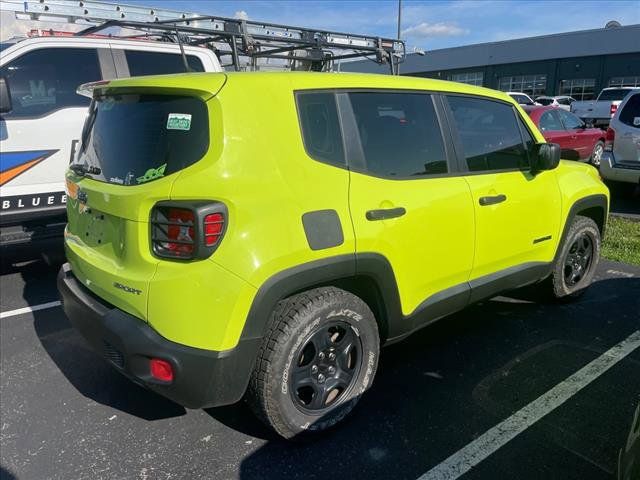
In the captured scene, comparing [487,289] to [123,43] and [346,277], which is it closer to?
[346,277]

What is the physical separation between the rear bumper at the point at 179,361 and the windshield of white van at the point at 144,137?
68 cm

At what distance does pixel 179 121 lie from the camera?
241cm

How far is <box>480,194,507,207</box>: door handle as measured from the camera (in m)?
3.30

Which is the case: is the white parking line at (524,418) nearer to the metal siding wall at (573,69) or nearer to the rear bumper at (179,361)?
the rear bumper at (179,361)

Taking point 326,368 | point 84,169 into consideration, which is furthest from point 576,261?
point 84,169

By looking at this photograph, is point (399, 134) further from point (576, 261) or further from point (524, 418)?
point (576, 261)

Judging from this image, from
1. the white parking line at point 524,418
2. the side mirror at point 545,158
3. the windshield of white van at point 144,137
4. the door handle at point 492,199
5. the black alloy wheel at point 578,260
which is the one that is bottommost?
the white parking line at point 524,418

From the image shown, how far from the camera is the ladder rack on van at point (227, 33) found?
5.05 metres

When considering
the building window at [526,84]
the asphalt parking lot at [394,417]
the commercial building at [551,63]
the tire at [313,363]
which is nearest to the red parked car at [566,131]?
the asphalt parking lot at [394,417]

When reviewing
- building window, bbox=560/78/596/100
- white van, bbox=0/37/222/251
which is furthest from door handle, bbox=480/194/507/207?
building window, bbox=560/78/596/100

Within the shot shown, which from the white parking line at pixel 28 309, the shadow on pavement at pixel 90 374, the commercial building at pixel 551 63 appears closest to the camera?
the shadow on pavement at pixel 90 374

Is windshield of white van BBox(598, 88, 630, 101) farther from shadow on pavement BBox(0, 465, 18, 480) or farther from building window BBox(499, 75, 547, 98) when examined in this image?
building window BBox(499, 75, 547, 98)

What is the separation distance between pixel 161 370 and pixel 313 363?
2.57 ft

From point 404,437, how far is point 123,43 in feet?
16.1
